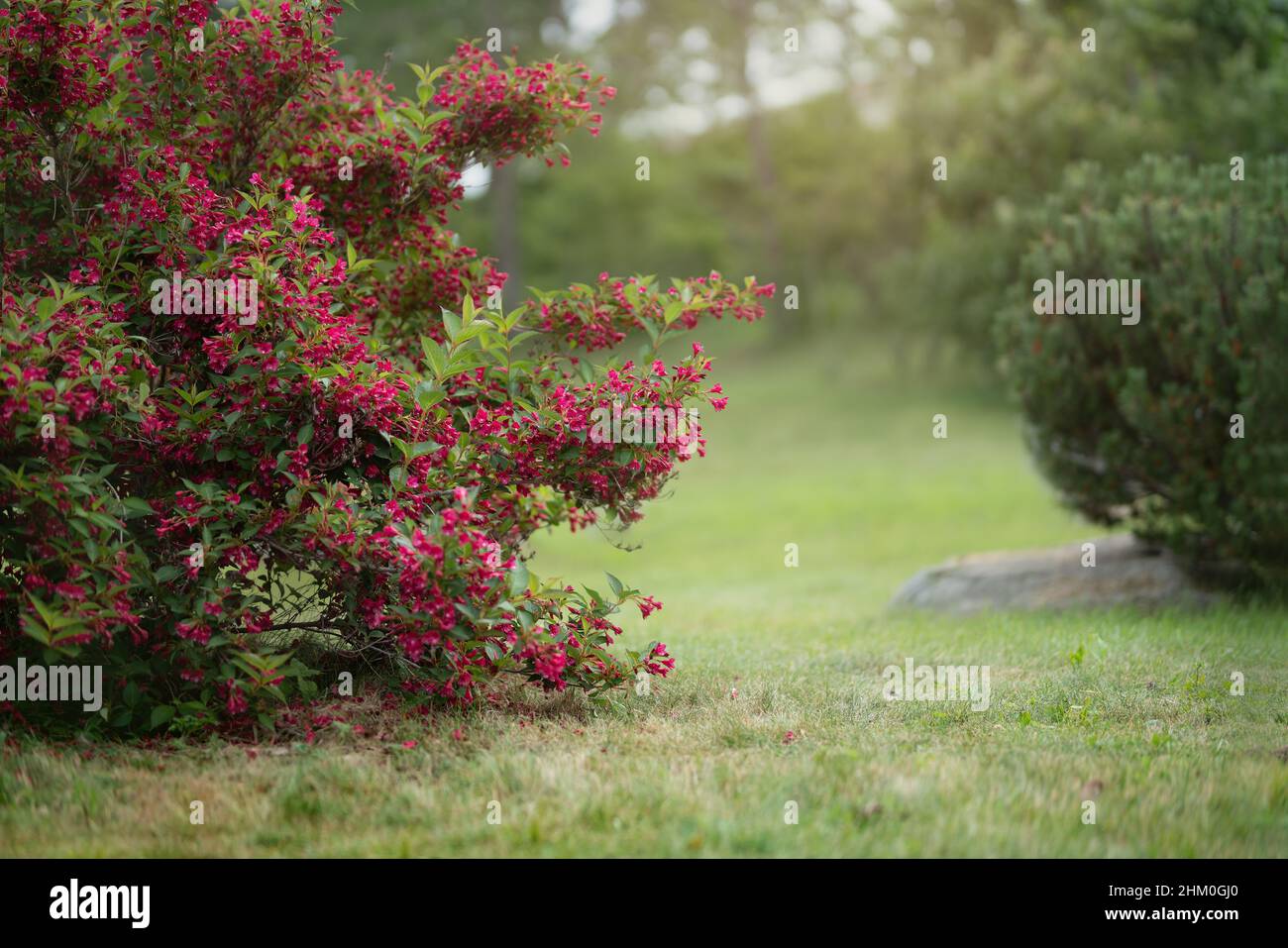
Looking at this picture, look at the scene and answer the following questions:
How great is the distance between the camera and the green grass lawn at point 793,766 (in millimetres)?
3865

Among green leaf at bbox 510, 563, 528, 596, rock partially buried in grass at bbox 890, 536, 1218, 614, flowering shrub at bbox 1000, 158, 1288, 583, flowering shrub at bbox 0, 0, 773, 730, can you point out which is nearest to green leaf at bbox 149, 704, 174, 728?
flowering shrub at bbox 0, 0, 773, 730

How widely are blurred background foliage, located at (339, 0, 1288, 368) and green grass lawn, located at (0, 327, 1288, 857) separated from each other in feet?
14.1

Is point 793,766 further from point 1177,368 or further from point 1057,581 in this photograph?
point 1177,368

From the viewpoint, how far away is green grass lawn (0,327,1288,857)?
3.87 m

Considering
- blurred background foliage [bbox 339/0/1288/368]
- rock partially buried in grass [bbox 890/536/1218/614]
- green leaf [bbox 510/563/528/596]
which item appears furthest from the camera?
blurred background foliage [bbox 339/0/1288/368]

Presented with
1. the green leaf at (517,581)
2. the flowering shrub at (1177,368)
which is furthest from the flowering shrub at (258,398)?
the flowering shrub at (1177,368)

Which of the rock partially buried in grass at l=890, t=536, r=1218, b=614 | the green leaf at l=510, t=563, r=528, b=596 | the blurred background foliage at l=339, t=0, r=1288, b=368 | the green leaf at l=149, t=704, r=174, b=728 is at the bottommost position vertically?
the green leaf at l=149, t=704, r=174, b=728

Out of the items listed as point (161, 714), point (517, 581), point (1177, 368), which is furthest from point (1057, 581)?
point (161, 714)

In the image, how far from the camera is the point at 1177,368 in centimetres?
826

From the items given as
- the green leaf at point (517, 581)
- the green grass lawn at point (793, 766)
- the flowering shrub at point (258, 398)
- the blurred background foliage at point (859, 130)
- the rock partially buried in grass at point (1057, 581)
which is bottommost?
the green grass lawn at point (793, 766)

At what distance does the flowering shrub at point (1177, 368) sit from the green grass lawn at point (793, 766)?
0.89 m

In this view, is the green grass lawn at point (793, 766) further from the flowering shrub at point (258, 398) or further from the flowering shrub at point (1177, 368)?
the flowering shrub at point (1177, 368)

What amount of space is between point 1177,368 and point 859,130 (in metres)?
25.7

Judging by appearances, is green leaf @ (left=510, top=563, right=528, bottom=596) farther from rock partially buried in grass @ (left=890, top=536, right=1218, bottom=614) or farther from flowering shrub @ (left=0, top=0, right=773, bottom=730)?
rock partially buried in grass @ (left=890, top=536, right=1218, bottom=614)
